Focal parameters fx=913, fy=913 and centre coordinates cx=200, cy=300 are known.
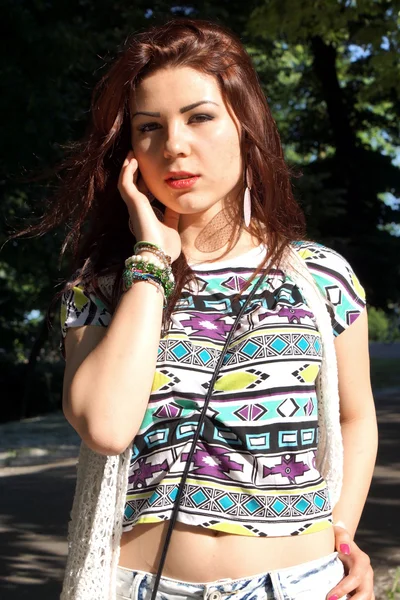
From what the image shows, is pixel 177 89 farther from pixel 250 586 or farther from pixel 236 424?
pixel 250 586

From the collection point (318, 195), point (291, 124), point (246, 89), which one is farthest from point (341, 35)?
point (291, 124)

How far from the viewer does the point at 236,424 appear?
184cm

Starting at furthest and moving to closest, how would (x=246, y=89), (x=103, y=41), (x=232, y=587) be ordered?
(x=103, y=41)
(x=246, y=89)
(x=232, y=587)

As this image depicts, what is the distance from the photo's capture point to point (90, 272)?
2.09m

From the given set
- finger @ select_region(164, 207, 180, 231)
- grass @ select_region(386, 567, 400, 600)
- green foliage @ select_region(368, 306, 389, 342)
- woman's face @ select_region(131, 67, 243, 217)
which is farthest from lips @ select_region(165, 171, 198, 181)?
green foliage @ select_region(368, 306, 389, 342)

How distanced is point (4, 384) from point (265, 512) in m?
15.1

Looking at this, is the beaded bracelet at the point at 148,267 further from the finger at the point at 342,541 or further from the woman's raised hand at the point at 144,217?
the finger at the point at 342,541

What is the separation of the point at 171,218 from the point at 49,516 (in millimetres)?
6081

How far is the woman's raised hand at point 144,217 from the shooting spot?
2.04 meters

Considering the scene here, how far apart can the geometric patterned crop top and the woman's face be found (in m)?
0.26

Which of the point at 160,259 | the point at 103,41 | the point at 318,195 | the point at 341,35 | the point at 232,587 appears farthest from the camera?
the point at 318,195

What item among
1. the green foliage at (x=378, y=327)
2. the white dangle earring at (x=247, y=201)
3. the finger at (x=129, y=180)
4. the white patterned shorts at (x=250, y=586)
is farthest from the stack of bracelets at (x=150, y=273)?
the green foliage at (x=378, y=327)

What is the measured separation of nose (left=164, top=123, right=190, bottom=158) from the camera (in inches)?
78.8

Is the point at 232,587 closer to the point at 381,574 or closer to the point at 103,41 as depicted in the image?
the point at 381,574
